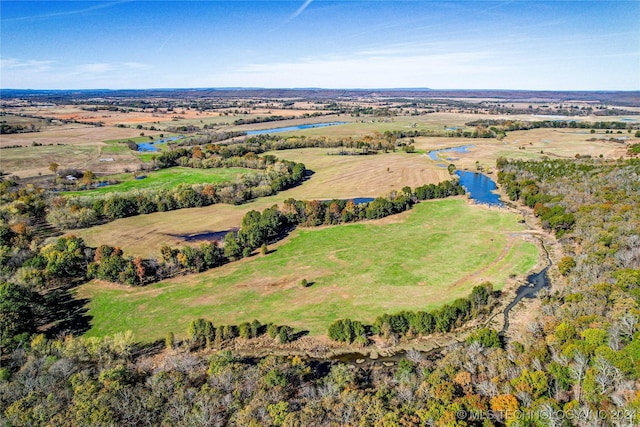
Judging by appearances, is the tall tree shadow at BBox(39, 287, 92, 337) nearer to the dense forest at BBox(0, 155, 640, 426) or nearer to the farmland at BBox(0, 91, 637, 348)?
the farmland at BBox(0, 91, 637, 348)

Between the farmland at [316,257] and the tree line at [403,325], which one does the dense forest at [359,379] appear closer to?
the tree line at [403,325]

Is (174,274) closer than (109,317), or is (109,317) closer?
(109,317)

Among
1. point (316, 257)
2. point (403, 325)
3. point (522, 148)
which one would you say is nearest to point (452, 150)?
point (522, 148)

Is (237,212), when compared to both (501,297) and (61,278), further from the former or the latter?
(501,297)

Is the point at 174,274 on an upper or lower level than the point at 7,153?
lower

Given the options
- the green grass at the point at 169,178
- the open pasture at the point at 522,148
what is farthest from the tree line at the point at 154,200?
the open pasture at the point at 522,148

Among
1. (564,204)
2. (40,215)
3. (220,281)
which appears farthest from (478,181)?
(40,215)

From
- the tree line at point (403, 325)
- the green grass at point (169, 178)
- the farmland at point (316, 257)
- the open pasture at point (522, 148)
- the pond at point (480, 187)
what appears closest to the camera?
the tree line at point (403, 325)
